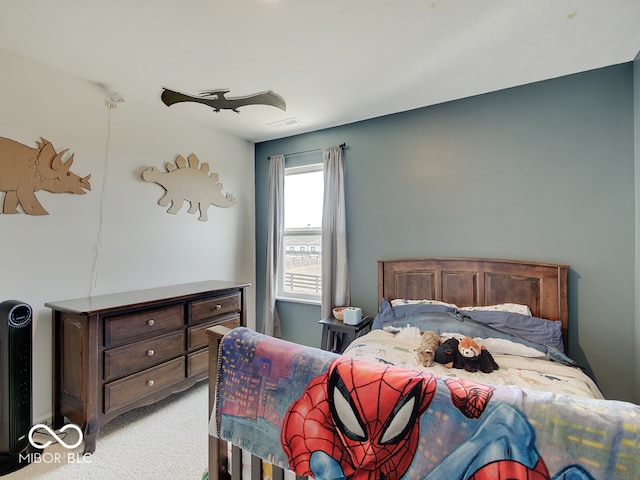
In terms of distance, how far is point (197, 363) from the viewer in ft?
8.29

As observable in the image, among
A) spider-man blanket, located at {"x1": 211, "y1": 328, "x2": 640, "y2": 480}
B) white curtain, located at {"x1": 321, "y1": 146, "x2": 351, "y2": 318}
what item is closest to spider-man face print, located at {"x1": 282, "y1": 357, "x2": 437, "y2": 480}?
spider-man blanket, located at {"x1": 211, "y1": 328, "x2": 640, "y2": 480}

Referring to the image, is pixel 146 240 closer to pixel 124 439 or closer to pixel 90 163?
pixel 90 163

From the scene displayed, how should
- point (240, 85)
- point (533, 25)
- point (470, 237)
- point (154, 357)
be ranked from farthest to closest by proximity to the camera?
1. point (470, 237)
2. point (240, 85)
3. point (154, 357)
4. point (533, 25)

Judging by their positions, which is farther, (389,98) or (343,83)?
(389,98)

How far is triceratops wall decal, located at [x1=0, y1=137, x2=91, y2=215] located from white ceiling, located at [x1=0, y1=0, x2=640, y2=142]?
63cm

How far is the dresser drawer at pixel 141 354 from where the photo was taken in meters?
1.99

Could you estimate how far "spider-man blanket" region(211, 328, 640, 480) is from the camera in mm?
602

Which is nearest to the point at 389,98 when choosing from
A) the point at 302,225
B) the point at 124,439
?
the point at 302,225

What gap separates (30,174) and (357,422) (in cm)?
260

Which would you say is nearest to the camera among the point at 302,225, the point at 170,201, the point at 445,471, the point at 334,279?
the point at 445,471

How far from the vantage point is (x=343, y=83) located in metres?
2.37

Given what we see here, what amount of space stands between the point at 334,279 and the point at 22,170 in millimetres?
2609

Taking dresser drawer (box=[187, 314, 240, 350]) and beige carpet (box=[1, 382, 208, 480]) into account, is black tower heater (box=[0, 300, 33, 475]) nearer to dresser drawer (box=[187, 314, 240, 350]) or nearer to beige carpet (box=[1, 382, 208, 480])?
beige carpet (box=[1, 382, 208, 480])

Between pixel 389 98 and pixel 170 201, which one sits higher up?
pixel 389 98
